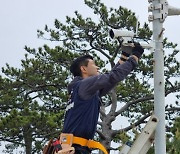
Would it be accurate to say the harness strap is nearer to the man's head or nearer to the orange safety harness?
the orange safety harness

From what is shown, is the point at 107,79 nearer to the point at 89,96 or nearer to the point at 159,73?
the point at 89,96

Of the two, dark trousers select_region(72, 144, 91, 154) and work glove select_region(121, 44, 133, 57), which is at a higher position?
work glove select_region(121, 44, 133, 57)

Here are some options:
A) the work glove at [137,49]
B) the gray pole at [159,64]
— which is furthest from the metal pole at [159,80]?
the work glove at [137,49]

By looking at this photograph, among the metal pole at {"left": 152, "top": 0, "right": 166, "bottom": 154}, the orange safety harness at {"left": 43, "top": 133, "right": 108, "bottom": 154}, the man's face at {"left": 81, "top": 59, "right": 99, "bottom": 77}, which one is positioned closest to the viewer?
the metal pole at {"left": 152, "top": 0, "right": 166, "bottom": 154}

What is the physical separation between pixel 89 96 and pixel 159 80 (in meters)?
0.46

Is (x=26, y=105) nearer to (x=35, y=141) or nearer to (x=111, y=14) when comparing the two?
(x=35, y=141)

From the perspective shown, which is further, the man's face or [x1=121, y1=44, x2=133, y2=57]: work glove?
the man's face

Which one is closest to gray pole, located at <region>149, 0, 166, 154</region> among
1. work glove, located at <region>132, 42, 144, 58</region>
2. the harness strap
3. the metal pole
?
the metal pole

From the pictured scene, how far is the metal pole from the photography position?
117 inches

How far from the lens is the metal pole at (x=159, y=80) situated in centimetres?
297

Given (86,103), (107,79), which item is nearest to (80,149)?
(86,103)

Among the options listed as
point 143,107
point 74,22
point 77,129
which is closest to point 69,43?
point 74,22

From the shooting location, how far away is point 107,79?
9.91 feet

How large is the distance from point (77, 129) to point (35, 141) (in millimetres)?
11781
